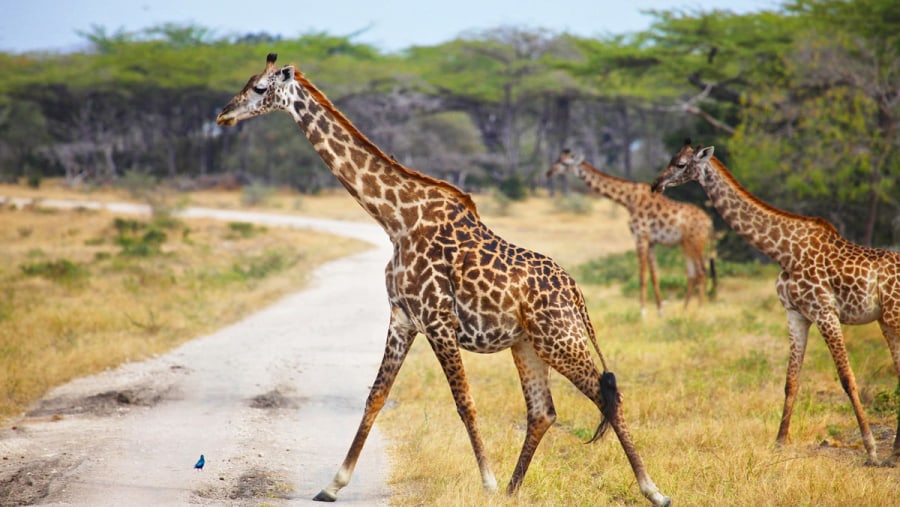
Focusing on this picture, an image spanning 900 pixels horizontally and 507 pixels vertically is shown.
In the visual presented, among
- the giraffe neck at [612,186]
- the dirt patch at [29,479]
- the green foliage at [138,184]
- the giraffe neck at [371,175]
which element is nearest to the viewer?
the dirt patch at [29,479]

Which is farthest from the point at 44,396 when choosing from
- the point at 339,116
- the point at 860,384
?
the point at 860,384

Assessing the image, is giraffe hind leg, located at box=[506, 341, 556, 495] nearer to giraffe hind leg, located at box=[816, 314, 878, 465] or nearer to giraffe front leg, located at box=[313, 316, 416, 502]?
giraffe front leg, located at box=[313, 316, 416, 502]

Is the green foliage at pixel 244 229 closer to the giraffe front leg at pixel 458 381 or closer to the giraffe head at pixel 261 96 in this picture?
the giraffe head at pixel 261 96

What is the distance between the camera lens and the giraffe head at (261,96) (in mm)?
6535

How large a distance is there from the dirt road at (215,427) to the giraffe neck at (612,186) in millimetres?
4736

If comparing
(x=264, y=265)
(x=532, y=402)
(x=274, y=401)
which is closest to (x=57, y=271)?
(x=264, y=265)

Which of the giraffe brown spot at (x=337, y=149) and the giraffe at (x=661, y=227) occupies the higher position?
the giraffe brown spot at (x=337, y=149)

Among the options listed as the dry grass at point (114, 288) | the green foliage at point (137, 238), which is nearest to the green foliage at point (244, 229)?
the dry grass at point (114, 288)

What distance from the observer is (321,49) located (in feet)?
194

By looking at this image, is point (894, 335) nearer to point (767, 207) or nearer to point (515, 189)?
point (767, 207)

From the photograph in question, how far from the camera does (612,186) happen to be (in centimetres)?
1562

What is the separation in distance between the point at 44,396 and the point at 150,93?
147 ft

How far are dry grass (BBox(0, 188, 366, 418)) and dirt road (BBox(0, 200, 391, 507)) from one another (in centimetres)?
46

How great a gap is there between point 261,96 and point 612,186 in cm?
991
